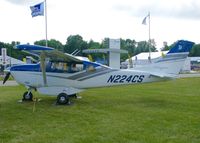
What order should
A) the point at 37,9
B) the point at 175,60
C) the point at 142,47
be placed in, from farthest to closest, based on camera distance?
the point at 142,47, the point at 37,9, the point at 175,60

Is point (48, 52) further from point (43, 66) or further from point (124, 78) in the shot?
point (124, 78)

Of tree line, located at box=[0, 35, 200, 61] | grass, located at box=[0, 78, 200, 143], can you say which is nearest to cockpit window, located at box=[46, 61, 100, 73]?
grass, located at box=[0, 78, 200, 143]

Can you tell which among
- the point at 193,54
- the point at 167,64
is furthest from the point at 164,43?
the point at 167,64

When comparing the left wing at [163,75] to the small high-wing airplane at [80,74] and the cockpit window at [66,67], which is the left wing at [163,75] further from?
the cockpit window at [66,67]

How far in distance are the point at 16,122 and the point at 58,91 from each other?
389 cm

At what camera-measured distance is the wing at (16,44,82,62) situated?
11.1 meters

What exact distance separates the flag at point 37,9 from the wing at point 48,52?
51.2ft

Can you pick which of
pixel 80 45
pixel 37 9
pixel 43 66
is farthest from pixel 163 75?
pixel 80 45

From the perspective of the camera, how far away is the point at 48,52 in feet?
39.2

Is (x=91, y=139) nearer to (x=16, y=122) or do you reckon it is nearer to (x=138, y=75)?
(x=16, y=122)

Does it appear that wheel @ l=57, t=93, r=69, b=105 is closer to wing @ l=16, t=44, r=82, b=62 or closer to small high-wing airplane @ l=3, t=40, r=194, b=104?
small high-wing airplane @ l=3, t=40, r=194, b=104

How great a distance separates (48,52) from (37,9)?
1685 centimetres

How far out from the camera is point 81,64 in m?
13.2

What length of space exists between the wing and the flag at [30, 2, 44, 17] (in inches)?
614
